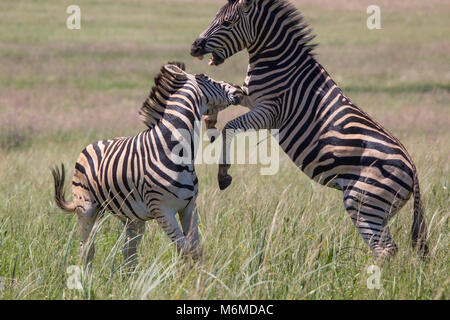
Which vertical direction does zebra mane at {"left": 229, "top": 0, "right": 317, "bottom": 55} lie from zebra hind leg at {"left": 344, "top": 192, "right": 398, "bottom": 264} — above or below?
above

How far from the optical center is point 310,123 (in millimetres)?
5691

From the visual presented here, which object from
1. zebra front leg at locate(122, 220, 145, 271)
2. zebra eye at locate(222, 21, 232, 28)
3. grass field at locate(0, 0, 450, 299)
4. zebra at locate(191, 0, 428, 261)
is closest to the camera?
grass field at locate(0, 0, 450, 299)

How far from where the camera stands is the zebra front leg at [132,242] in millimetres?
5355

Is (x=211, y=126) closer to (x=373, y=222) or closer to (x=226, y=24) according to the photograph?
(x=226, y=24)

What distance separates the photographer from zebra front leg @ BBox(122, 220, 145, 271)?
536cm

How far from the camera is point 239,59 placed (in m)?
27.1

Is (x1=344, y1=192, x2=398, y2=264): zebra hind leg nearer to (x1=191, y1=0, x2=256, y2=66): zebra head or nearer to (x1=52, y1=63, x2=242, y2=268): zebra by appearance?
(x1=52, y1=63, x2=242, y2=268): zebra

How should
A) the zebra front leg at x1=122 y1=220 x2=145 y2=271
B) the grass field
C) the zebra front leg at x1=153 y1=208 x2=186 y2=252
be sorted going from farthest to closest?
→ 1. the zebra front leg at x1=122 y1=220 x2=145 y2=271
2. the grass field
3. the zebra front leg at x1=153 y1=208 x2=186 y2=252

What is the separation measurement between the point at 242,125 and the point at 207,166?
4.57m

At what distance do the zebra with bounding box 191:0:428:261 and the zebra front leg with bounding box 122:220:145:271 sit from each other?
2.66 ft

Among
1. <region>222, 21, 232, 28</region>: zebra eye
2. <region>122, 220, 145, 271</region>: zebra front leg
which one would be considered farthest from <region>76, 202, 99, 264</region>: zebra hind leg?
<region>222, 21, 232, 28</region>: zebra eye

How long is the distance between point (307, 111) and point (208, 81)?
1.00 m
